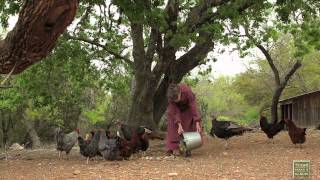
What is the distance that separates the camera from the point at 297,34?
21500mm

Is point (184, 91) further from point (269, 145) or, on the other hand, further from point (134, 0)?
point (269, 145)

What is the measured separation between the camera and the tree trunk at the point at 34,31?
Answer: 5824 mm

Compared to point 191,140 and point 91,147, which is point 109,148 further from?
point 191,140

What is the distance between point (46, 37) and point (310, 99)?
27.4 meters

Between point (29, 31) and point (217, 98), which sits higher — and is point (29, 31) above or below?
below

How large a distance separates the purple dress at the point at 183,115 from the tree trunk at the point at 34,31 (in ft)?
22.4

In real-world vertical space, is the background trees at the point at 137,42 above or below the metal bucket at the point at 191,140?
above

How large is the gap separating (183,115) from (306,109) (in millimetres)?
20319

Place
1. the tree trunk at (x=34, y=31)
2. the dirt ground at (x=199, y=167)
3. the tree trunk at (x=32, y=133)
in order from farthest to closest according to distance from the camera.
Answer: the tree trunk at (x=32, y=133), the dirt ground at (x=199, y=167), the tree trunk at (x=34, y=31)

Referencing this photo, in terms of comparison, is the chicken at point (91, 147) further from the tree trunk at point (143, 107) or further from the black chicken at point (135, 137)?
the tree trunk at point (143, 107)

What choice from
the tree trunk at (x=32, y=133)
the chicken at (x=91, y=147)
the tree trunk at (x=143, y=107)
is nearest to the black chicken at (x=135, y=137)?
the chicken at (x=91, y=147)

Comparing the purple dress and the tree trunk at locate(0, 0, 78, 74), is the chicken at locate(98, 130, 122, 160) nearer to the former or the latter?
the purple dress

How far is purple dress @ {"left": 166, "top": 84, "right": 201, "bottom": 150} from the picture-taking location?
13195 millimetres

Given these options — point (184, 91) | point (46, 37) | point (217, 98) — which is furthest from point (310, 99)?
point (217, 98)
